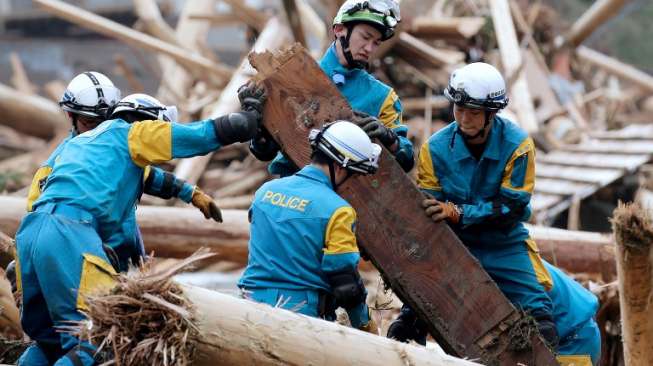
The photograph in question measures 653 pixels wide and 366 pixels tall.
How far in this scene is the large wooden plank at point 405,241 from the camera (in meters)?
6.54

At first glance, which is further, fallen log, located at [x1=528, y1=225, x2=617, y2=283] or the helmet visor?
fallen log, located at [x1=528, y1=225, x2=617, y2=283]

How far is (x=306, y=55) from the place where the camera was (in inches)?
257

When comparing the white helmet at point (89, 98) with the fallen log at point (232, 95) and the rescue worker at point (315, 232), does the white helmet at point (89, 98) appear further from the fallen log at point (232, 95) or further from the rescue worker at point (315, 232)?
the fallen log at point (232, 95)

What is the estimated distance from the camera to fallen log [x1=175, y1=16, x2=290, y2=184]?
14.0m

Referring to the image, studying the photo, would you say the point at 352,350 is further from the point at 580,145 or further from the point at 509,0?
the point at 509,0

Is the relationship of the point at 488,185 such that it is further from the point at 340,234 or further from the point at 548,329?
the point at 340,234

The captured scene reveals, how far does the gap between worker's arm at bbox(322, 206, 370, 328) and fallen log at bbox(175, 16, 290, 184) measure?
289 inches

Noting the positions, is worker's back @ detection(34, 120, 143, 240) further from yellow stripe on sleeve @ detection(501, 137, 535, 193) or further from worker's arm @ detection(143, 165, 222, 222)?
yellow stripe on sleeve @ detection(501, 137, 535, 193)

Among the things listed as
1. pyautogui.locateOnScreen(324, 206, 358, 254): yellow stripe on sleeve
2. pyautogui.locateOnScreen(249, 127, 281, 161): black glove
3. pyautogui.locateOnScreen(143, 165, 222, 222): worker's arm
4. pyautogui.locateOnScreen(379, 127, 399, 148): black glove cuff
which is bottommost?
pyautogui.locateOnScreen(143, 165, 222, 222): worker's arm

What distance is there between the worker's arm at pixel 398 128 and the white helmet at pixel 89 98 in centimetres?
176

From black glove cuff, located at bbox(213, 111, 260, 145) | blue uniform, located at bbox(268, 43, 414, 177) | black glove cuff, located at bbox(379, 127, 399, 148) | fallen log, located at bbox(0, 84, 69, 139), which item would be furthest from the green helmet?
fallen log, located at bbox(0, 84, 69, 139)

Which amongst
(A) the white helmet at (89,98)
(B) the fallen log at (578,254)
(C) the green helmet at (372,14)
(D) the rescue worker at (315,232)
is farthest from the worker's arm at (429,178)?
(B) the fallen log at (578,254)

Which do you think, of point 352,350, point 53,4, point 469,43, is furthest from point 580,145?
point 352,350

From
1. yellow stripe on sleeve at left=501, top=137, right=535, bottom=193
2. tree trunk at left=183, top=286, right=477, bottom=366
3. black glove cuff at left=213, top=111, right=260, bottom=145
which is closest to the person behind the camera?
tree trunk at left=183, top=286, right=477, bottom=366
